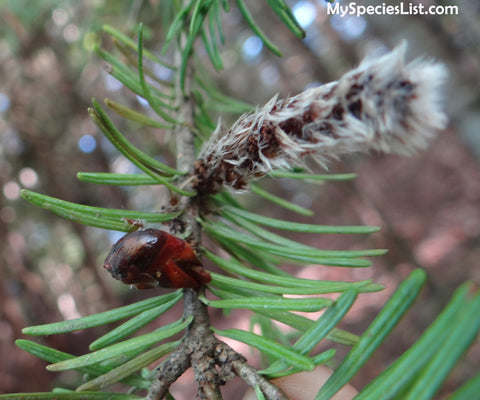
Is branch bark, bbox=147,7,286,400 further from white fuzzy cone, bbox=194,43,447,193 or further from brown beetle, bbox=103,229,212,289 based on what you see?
white fuzzy cone, bbox=194,43,447,193

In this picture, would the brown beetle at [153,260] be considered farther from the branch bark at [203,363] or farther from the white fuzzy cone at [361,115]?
the white fuzzy cone at [361,115]

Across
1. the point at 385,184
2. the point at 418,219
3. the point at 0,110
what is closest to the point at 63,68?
the point at 0,110

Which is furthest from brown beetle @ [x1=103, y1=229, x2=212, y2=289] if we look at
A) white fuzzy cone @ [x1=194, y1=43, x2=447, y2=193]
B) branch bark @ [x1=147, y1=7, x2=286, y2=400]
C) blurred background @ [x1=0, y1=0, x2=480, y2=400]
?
blurred background @ [x1=0, y1=0, x2=480, y2=400]

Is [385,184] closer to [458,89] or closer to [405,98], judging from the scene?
[458,89]

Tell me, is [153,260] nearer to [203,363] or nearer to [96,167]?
[203,363]

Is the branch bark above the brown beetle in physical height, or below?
below

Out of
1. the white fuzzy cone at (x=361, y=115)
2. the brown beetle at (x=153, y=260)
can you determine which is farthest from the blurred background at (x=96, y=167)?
the brown beetle at (x=153, y=260)
